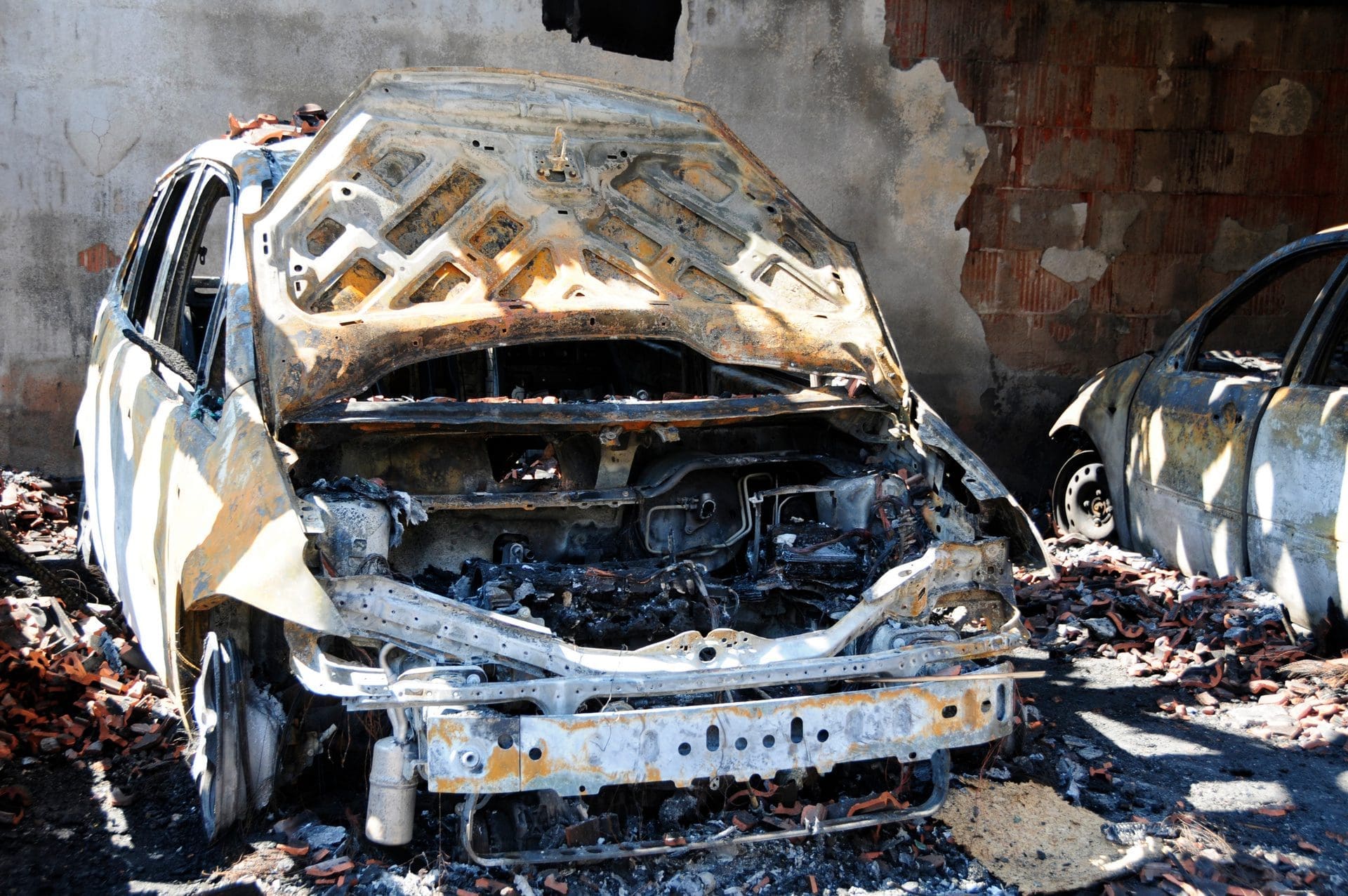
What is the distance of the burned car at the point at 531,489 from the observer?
2.79 m

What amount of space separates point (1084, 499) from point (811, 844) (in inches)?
152

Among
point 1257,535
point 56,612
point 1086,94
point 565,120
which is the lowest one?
point 56,612

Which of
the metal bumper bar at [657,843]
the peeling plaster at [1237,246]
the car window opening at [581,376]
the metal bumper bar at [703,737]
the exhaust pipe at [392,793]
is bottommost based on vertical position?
the metal bumper bar at [657,843]

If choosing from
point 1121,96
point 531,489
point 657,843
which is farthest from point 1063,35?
point 657,843

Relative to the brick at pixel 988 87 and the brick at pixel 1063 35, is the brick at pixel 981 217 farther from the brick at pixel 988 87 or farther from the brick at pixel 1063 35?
the brick at pixel 1063 35

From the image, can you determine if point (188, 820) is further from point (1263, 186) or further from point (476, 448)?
point (1263, 186)

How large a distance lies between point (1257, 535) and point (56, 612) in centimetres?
500

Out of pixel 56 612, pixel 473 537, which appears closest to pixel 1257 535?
pixel 473 537

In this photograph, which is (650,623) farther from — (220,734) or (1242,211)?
(1242,211)

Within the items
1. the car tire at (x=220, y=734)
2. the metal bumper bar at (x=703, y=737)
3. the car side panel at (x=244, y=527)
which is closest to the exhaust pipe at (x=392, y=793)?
the metal bumper bar at (x=703, y=737)

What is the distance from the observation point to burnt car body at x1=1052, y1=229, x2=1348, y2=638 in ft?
14.6

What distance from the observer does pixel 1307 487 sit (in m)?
4.46

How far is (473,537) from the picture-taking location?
378cm

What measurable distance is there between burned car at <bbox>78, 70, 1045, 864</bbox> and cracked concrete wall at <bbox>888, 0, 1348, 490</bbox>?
131 inches
